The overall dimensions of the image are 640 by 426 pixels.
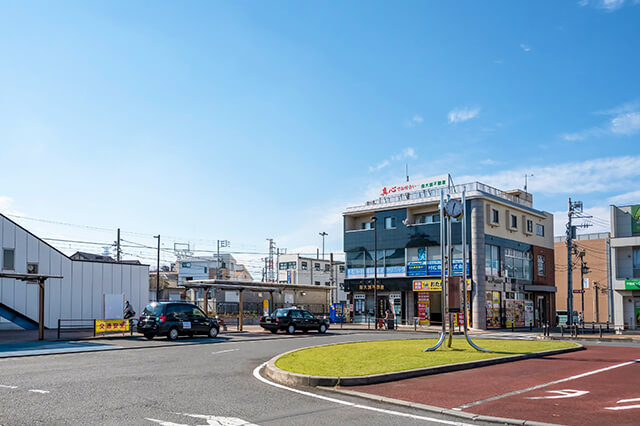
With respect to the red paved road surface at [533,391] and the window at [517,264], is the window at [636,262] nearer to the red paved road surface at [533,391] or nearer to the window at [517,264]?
the window at [517,264]

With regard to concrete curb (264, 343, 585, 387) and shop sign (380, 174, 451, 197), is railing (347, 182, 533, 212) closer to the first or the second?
shop sign (380, 174, 451, 197)

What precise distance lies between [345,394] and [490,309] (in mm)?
38029

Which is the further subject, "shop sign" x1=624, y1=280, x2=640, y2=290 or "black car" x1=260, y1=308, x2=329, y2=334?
"shop sign" x1=624, y1=280, x2=640, y2=290

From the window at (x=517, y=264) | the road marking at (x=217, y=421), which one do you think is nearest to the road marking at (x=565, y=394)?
the road marking at (x=217, y=421)

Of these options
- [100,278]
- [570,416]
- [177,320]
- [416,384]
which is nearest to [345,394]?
[416,384]

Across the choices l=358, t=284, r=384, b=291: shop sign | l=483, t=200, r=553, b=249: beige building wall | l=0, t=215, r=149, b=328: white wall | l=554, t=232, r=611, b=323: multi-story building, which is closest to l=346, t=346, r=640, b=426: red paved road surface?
l=0, t=215, r=149, b=328: white wall

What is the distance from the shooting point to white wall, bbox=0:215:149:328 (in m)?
34.8

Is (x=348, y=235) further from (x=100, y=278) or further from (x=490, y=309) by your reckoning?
(x=100, y=278)

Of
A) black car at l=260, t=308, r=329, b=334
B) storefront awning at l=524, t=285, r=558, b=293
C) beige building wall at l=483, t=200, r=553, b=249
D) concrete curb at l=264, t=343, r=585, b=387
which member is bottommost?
black car at l=260, t=308, r=329, b=334

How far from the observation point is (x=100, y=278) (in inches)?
1539

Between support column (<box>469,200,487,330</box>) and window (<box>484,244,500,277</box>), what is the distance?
100 centimetres

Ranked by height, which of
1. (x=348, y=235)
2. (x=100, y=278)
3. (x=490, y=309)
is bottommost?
(x=490, y=309)

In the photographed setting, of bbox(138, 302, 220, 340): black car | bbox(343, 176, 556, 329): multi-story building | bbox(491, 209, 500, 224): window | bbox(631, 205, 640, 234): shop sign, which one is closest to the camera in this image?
bbox(138, 302, 220, 340): black car

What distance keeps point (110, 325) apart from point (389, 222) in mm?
29708
